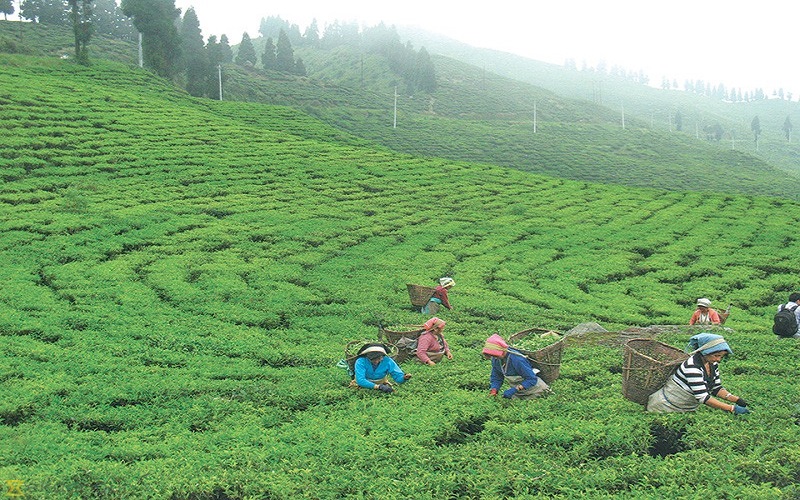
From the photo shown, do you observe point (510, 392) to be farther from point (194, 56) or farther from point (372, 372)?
point (194, 56)

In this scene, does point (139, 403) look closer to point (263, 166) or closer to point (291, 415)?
point (291, 415)

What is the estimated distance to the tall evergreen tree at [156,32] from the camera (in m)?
64.6

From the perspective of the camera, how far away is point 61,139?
34.8 m

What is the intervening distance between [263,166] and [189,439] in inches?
1218

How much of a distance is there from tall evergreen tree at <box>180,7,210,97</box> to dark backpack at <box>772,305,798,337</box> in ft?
234

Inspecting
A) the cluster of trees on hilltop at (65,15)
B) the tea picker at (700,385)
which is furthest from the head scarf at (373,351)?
the cluster of trees on hilltop at (65,15)

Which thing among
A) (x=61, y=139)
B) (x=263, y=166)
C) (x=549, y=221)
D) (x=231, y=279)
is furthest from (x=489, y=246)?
(x=61, y=139)

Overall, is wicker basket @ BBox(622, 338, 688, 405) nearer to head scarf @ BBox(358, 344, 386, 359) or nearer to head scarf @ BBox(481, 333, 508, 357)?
head scarf @ BBox(481, 333, 508, 357)

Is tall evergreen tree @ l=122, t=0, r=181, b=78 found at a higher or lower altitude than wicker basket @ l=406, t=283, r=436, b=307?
higher

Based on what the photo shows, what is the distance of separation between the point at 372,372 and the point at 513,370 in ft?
8.38

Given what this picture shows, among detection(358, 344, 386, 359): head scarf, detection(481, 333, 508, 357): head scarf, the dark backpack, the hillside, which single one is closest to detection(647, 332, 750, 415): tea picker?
detection(481, 333, 508, 357): head scarf

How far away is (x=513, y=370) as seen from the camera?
10.0 meters

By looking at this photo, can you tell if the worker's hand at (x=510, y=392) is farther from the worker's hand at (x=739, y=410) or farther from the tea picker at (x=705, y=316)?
the tea picker at (x=705, y=316)

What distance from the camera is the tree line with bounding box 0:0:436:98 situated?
212 feet
